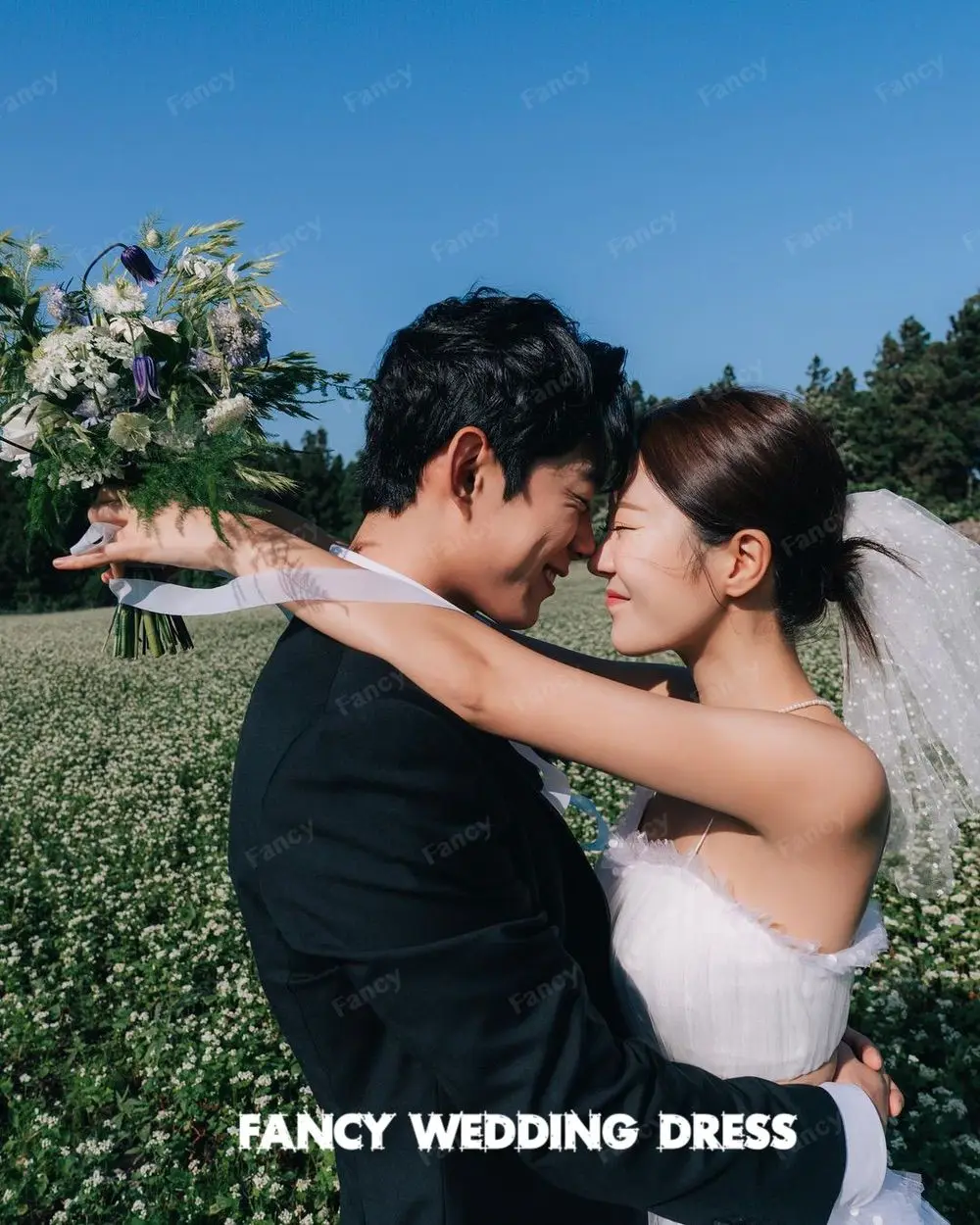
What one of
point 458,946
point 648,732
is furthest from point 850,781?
point 458,946

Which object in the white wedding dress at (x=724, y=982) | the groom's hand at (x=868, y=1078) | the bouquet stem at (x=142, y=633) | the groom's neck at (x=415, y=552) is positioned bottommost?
the groom's hand at (x=868, y=1078)

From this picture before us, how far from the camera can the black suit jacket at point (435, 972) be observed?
182 centimetres

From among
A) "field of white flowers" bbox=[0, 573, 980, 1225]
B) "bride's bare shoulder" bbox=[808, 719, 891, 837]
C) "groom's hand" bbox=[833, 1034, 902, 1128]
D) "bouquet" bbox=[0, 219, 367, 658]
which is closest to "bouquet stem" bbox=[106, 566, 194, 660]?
"bouquet" bbox=[0, 219, 367, 658]

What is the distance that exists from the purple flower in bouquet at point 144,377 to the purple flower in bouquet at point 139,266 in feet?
0.92

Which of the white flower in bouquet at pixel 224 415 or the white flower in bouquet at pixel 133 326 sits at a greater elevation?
the white flower in bouquet at pixel 133 326

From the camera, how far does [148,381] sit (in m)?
2.54

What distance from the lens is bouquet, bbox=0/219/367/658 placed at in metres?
2.51

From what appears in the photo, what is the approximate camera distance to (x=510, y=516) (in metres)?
2.34

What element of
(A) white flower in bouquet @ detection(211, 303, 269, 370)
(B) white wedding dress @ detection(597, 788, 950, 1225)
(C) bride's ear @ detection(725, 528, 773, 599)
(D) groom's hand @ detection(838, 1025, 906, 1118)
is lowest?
(D) groom's hand @ detection(838, 1025, 906, 1118)

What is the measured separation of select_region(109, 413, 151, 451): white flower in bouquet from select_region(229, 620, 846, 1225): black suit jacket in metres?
0.74

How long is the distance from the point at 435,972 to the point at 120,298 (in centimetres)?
187

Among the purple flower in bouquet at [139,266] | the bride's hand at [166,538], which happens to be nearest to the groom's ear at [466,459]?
the bride's hand at [166,538]

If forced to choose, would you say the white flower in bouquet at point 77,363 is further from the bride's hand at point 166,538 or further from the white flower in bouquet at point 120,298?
the bride's hand at point 166,538

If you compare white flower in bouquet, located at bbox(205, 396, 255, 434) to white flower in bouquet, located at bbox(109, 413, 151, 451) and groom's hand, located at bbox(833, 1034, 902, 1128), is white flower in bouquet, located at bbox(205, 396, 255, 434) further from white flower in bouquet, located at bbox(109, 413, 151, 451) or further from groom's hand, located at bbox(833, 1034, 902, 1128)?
groom's hand, located at bbox(833, 1034, 902, 1128)
